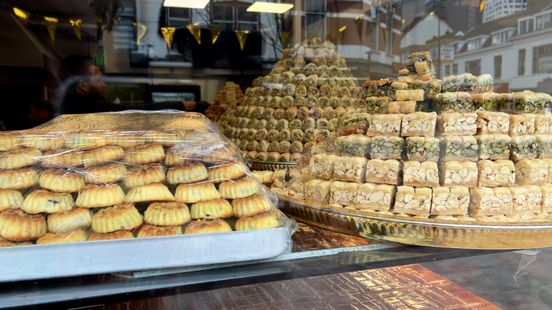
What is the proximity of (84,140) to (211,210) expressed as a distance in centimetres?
25

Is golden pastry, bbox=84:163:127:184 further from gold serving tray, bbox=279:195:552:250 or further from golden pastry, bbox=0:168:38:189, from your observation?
gold serving tray, bbox=279:195:552:250

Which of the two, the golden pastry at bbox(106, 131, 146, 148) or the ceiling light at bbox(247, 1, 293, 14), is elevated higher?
the ceiling light at bbox(247, 1, 293, 14)

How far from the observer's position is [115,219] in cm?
59

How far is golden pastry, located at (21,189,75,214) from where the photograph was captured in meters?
0.59

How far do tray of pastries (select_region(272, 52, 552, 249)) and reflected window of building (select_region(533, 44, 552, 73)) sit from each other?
1698 millimetres

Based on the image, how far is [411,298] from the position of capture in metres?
1.13

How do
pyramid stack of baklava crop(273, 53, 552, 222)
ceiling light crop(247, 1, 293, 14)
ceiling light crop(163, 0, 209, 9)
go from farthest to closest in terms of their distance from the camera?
1. ceiling light crop(163, 0, 209, 9)
2. ceiling light crop(247, 1, 293, 14)
3. pyramid stack of baklava crop(273, 53, 552, 222)

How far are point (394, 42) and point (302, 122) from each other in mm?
1387

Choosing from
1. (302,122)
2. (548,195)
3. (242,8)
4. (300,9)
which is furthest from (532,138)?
(242,8)

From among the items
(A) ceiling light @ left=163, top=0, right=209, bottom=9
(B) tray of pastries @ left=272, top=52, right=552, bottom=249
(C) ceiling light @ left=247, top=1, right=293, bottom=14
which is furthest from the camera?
(A) ceiling light @ left=163, top=0, right=209, bottom=9

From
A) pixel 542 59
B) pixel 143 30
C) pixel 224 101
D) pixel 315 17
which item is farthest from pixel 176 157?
pixel 143 30

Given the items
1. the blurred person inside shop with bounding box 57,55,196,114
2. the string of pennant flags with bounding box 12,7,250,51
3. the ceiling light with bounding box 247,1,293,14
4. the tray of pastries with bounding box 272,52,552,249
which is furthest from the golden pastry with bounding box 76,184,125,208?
the string of pennant flags with bounding box 12,7,250,51

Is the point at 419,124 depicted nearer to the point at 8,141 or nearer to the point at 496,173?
the point at 496,173

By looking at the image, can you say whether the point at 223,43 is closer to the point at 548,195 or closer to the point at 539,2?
the point at 539,2
